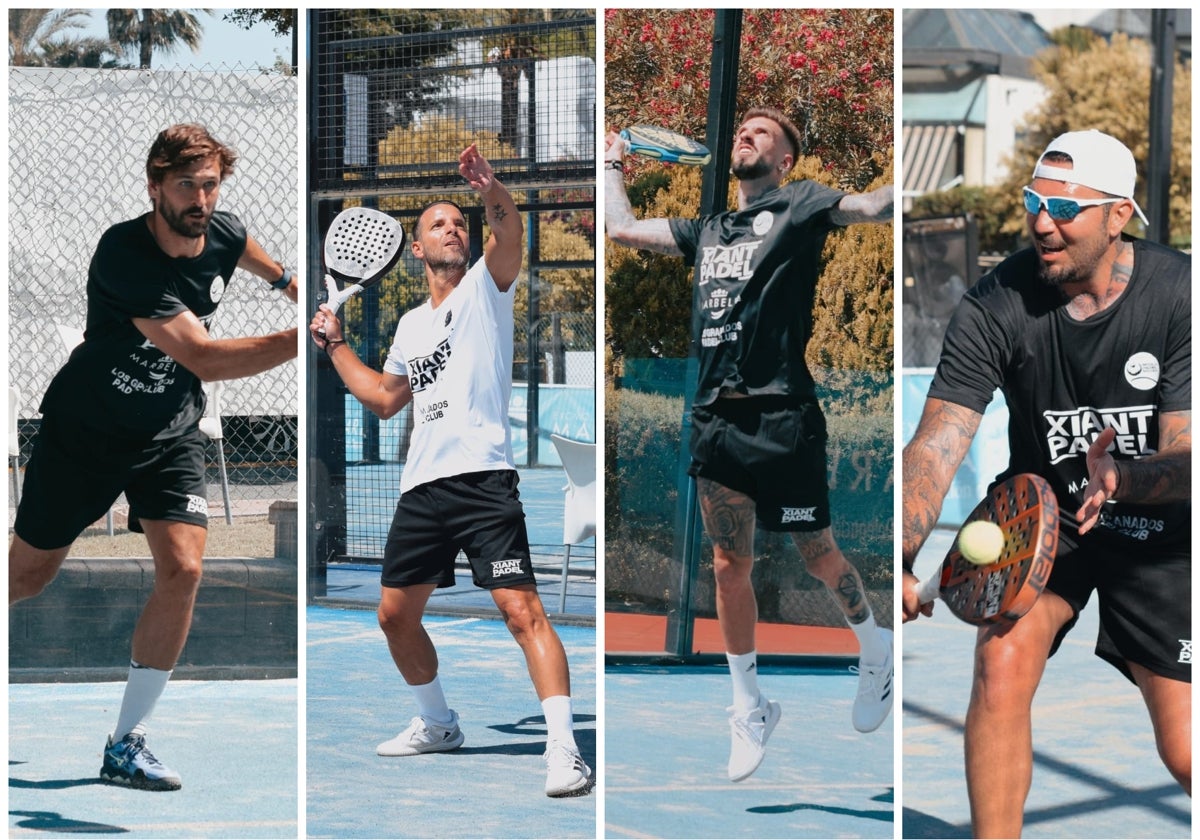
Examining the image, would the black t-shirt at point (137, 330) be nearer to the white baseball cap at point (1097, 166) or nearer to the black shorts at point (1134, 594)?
the white baseball cap at point (1097, 166)

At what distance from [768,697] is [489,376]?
4.39 ft

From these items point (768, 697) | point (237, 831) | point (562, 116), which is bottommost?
point (237, 831)

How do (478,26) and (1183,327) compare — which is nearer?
(1183,327)

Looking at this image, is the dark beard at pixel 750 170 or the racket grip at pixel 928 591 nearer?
the racket grip at pixel 928 591

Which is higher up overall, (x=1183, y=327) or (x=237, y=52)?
(x=237, y=52)

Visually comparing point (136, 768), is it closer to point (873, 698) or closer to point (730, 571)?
point (730, 571)

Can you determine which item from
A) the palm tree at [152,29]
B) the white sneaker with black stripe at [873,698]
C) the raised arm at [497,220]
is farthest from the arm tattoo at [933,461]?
the palm tree at [152,29]

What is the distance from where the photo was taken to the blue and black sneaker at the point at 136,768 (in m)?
4.90

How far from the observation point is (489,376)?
4.87 m

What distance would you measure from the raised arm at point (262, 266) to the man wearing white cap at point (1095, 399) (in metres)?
2.02

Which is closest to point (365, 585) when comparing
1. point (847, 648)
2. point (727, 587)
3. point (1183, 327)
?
point (727, 587)

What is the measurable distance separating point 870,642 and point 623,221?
5.03ft

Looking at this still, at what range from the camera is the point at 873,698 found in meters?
4.82

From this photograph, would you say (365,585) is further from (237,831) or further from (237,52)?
(237,52)
